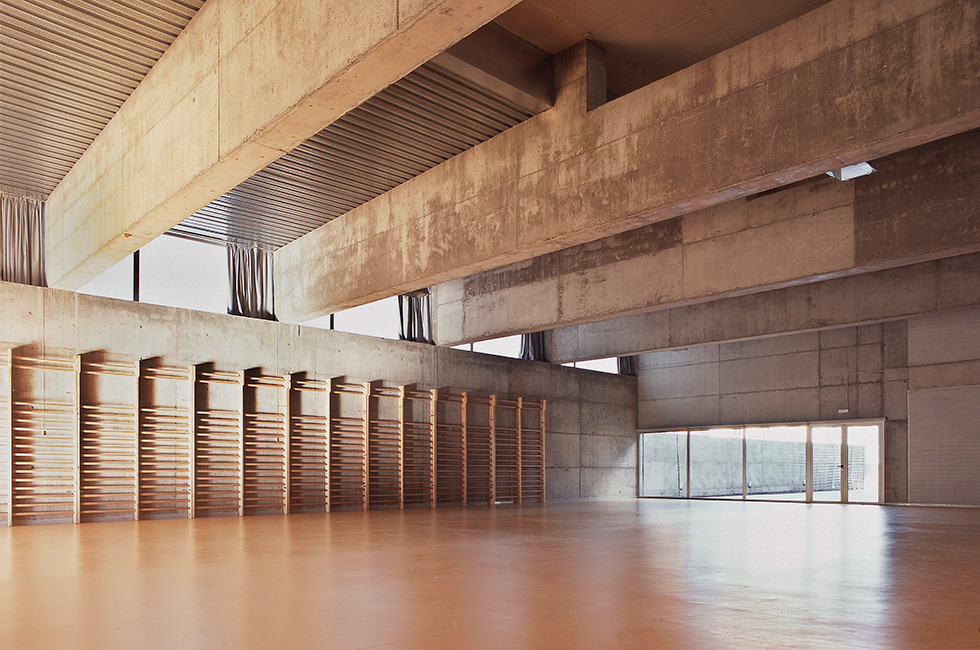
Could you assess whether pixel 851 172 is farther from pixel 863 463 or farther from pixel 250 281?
pixel 250 281

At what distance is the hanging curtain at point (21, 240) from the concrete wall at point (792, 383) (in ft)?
47.4

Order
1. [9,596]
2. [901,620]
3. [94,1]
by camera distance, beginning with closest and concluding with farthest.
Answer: [901,620] → [9,596] → [94,1]

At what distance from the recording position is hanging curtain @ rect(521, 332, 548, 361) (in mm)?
18328

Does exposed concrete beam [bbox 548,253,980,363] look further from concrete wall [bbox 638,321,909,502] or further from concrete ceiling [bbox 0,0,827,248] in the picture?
concrete ceiling [bbox 0,0,827,248]

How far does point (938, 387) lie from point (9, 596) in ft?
52.6

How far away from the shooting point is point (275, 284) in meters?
13.1

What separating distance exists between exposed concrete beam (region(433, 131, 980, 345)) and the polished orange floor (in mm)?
3251

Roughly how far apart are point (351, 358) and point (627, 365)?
29.8ft

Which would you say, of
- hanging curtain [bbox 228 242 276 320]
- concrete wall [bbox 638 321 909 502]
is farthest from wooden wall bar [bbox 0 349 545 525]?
concrete wall [bbox 638 321 909 502]

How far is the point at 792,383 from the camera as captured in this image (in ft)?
57.6

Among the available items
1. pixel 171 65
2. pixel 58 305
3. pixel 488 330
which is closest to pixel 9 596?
pixel 171 65

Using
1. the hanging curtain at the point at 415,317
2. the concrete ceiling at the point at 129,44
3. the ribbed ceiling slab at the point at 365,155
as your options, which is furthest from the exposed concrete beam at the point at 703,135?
the hanging curtain at the point at 415,317

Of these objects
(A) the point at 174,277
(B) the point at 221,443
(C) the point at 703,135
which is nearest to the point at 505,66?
(C) the point at 703,135

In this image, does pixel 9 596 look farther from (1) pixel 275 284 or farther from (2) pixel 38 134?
(1) pixel 275 284
